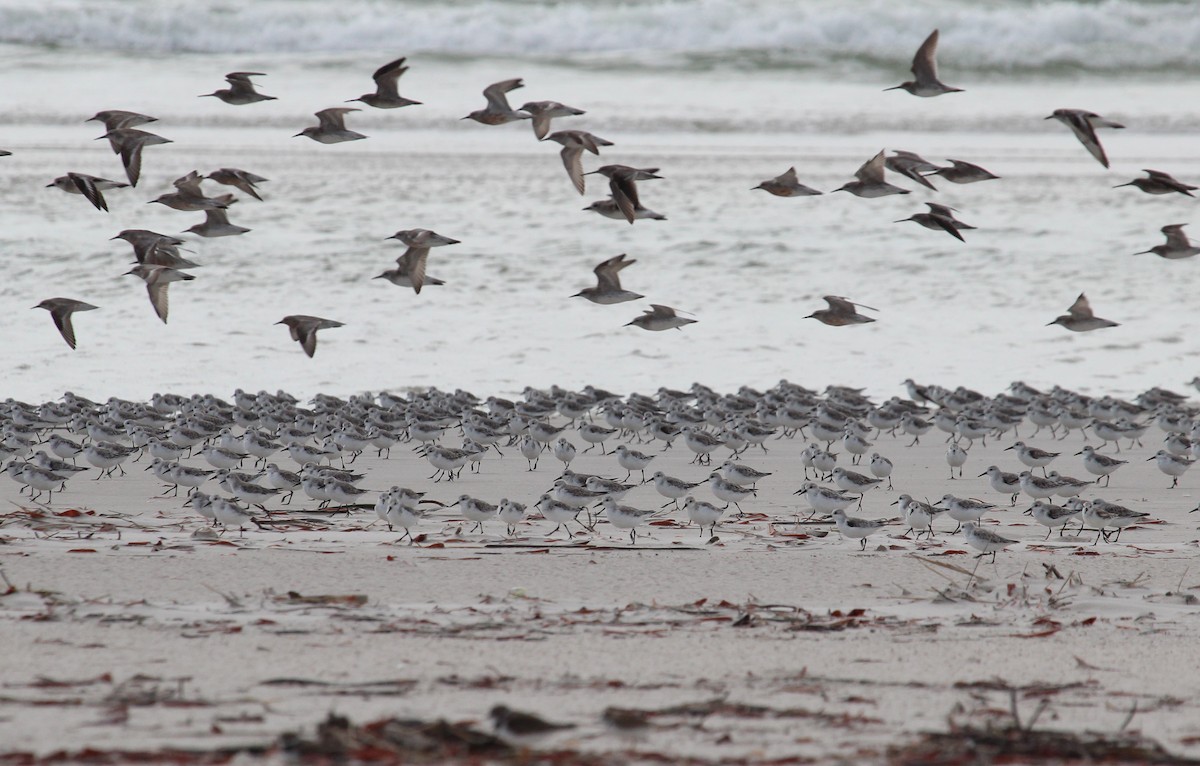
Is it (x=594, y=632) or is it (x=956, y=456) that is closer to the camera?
(x=594, y=632)

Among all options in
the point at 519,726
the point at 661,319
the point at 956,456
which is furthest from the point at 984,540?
the point at 661,319

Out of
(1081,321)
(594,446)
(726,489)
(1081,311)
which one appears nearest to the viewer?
(726,489)

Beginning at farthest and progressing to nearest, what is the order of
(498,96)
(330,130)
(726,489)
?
1. (330,130)
2. (498,96)
3. (726,489)

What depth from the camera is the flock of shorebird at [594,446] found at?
8461 millimetres

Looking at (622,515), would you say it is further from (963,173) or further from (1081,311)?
(1081,311)

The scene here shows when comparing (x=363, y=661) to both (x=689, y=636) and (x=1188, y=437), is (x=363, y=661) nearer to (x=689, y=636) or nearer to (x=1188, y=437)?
(x=689, y=636)

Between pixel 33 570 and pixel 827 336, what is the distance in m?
12.1

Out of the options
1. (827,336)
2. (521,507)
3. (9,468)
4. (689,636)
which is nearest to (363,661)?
(689,636)

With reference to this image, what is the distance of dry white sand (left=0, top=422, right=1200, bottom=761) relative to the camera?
15.1ft

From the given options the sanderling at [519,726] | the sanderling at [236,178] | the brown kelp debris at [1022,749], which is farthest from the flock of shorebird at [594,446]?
the sanderling at [519,726]

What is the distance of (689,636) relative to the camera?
575 cm

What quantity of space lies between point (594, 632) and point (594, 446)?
720 centimetres

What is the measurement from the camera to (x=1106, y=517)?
8.27 m

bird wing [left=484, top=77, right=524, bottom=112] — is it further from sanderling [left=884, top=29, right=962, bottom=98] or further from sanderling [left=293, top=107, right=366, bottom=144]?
sanderling [left=884, top=29, right=962, bottom=98]
